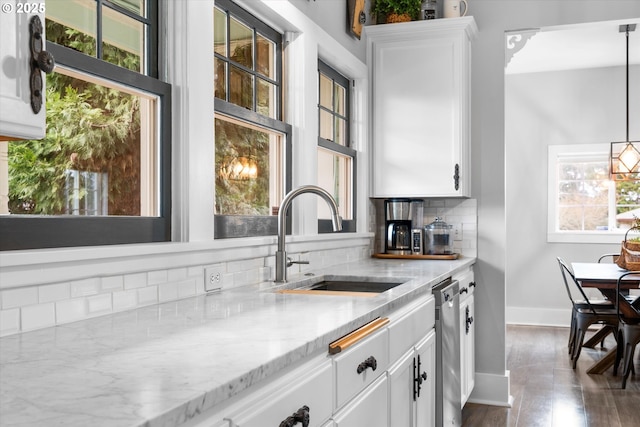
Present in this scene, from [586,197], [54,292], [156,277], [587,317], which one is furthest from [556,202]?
[54,292]

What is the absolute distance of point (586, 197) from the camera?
721 centimetres

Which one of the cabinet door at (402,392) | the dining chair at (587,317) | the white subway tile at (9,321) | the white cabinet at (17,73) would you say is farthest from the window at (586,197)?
the white cabinet at (17,73)

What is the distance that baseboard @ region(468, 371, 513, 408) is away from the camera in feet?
13.8

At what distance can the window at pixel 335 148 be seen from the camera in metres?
3.71

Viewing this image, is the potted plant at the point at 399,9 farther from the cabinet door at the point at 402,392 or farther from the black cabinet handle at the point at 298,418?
the black cabinet handle at the point at 298,418

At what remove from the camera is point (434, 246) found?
4207 millimetres

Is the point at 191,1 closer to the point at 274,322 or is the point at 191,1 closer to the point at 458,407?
the point at 274,322

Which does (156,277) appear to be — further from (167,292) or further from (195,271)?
(195,271)

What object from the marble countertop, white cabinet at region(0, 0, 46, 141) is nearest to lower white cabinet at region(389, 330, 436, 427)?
the marble countertop

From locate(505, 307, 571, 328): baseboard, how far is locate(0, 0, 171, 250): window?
5.85m

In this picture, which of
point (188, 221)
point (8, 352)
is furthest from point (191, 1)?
point (8, 352)

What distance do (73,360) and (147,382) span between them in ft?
0.77

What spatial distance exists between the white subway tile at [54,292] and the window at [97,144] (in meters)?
0.13

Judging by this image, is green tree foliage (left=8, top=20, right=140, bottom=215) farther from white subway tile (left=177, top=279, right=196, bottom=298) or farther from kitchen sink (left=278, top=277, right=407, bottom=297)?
kitchen sink (left=278, top=277, right=407, bottom=297)
